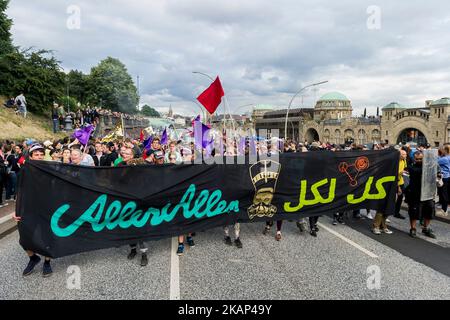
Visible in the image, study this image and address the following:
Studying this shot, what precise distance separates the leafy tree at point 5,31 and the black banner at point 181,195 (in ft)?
87.5

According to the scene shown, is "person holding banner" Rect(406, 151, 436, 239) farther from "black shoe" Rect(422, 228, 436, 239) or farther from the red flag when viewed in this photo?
the red flag

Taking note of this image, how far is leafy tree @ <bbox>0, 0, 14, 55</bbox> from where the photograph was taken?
2373cm

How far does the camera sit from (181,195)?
485 centimetres

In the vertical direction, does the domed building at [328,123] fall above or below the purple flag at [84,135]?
above

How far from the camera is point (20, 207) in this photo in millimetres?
3951

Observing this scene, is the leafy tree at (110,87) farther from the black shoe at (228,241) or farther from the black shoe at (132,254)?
the black shoe at (228,241)

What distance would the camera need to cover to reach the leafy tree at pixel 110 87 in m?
52.3

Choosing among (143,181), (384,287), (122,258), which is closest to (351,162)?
(384,287)

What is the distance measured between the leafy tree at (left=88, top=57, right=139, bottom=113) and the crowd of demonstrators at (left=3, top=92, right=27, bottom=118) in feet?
110

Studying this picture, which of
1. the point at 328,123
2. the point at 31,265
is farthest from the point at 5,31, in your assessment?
the point at 328,123

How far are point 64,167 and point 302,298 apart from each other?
150 inches

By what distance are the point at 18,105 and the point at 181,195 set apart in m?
20.1

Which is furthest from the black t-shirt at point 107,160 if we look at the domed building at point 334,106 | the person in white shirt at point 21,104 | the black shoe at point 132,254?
the domed building at point 334,106

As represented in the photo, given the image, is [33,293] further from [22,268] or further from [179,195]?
[179,195]
